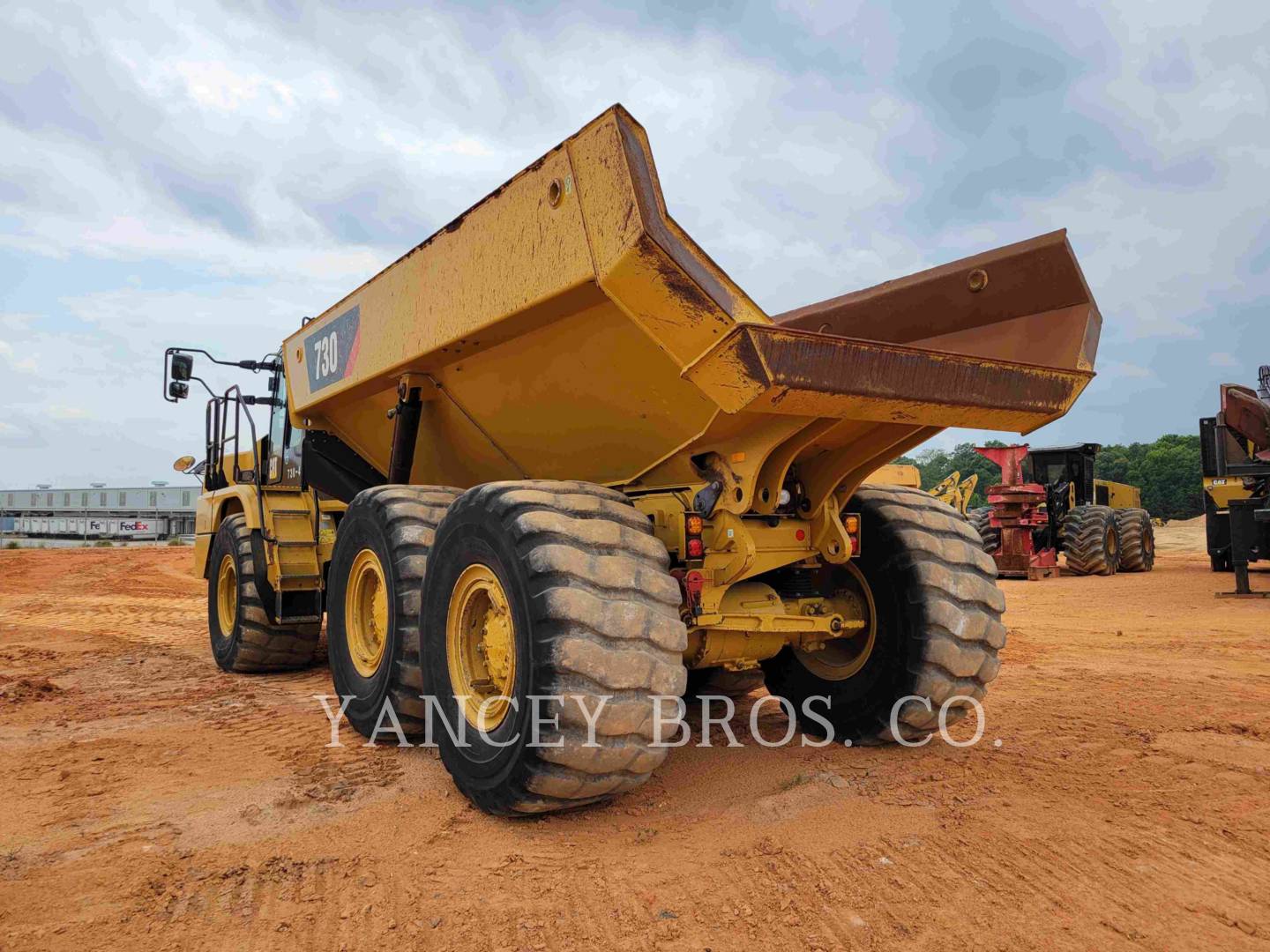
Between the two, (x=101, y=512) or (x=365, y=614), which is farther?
(x=101, y=512)

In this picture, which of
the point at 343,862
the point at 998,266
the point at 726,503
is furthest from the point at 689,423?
the point at 343,862

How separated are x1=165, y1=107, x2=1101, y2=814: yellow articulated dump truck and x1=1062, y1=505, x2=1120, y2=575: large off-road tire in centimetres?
1363

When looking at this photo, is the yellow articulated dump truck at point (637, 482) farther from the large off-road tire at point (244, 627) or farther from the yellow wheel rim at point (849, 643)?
the large off-road tire at point (244, 627)

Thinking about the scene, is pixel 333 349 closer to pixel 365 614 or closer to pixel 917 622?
pixel 365 614

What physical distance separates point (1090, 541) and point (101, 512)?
149 ft

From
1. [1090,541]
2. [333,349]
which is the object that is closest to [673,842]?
[333,349]

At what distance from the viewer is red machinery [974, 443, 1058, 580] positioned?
15664 mm

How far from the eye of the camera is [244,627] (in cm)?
681

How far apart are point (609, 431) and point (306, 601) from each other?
12.1 ft

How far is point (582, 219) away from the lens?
127 inches

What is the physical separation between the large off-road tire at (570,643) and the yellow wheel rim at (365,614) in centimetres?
143

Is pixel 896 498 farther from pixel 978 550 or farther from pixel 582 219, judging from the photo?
pixel 582 219

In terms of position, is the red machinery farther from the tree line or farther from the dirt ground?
the tree line

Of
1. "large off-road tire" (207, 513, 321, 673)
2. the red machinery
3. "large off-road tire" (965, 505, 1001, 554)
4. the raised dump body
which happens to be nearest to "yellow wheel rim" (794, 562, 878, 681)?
the raised dump body
